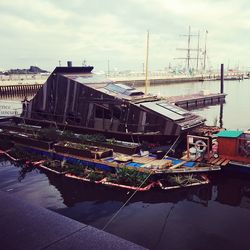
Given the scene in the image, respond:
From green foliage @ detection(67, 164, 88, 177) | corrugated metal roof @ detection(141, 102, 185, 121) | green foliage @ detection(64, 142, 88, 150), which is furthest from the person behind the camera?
corrugated metal roof @ detection(141, 102, 185, 121)

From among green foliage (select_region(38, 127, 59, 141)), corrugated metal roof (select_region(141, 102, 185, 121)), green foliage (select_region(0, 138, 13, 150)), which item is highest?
corrugated metal roof (select_region(141, 102, 185, 121))

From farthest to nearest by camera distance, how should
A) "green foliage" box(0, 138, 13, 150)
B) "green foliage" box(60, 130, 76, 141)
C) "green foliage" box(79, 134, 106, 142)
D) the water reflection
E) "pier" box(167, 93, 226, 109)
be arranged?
"pier" box(167, 93, 226, 109) → "green foliage" box(0, 138, 13, 150) → "green foliage" box(60, 130, 76, 141) → "green foliage" box(79, 134, 106, 142) → the water reflection

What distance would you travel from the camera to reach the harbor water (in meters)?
11.0

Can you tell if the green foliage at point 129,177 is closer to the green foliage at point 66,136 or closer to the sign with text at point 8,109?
the green foliage at point 66,136

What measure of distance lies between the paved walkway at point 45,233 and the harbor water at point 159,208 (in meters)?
6.48

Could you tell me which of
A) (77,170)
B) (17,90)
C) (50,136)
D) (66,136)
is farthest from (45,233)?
(17,90)

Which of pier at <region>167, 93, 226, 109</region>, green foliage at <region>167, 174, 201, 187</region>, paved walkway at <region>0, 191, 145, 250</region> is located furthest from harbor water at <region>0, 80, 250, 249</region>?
pier at <region>167, 93, 226, 109</region>

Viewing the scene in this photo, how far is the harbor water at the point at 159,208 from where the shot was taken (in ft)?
36.2

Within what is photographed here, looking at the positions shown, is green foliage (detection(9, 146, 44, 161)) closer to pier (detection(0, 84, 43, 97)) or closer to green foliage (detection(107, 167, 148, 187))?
green foliage (detection(107, 167, 148, 187))

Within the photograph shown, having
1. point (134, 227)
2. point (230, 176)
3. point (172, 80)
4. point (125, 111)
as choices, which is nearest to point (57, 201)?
point (134, 227)

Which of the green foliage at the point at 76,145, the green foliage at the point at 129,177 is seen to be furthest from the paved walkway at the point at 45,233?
the green foliage at the point at 76,145

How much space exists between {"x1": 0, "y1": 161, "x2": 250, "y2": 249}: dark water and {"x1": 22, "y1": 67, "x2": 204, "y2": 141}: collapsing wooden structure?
542 cm

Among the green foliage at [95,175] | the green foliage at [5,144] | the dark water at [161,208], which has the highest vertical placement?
the green foliage at [5,144]

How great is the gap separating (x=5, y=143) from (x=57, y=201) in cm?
1102
